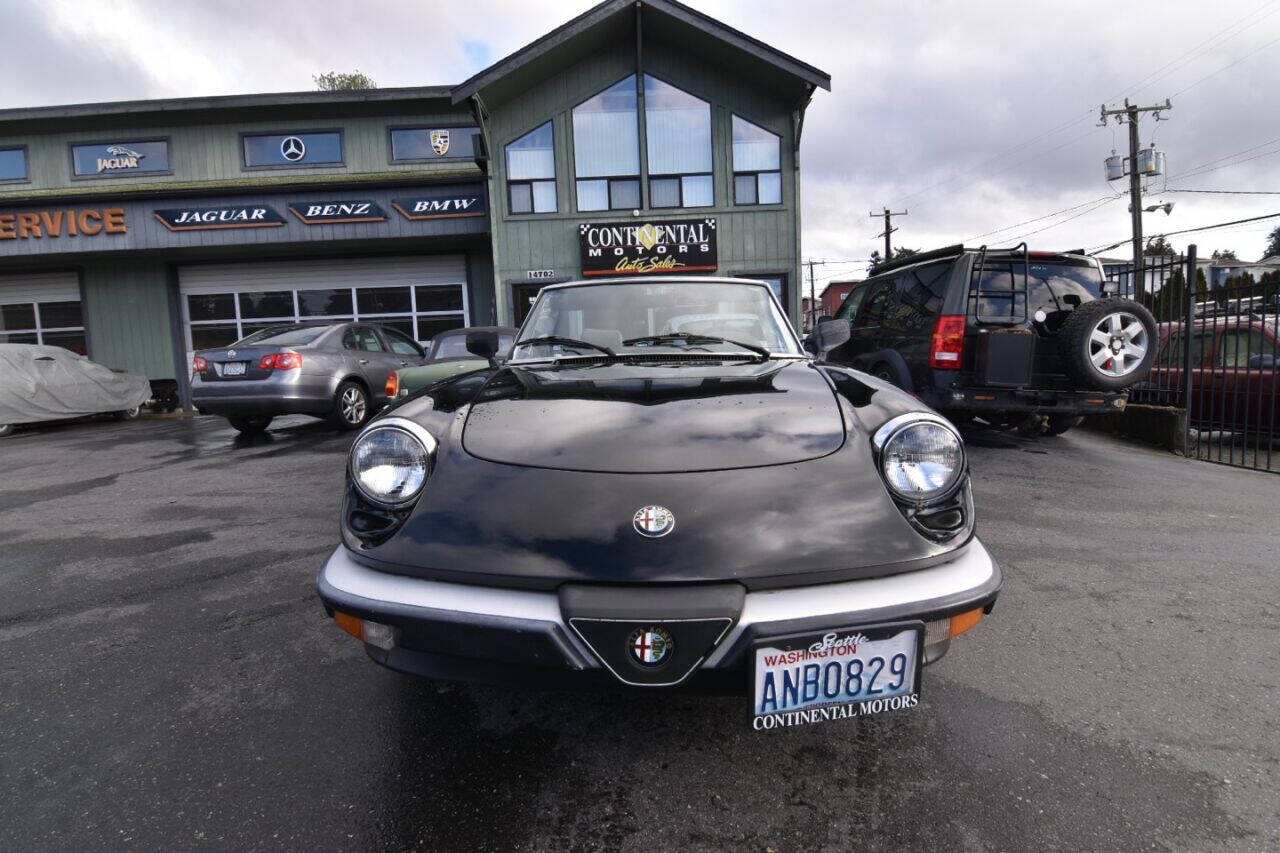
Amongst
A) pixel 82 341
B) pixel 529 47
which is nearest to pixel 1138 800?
pixel 529 47

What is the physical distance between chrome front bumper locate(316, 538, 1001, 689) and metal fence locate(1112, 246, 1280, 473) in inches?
252

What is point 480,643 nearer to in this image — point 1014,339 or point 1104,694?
point 1104,694

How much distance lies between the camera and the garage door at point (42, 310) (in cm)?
1468

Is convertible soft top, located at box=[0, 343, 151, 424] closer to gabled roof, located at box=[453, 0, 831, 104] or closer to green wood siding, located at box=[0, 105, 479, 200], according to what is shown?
green wood siding, located at box=[0, 105, 479, 200]

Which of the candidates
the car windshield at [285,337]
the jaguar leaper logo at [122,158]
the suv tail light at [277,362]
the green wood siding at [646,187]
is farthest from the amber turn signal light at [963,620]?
the jaguar leaper logo at [122,158]

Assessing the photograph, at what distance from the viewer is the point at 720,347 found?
273 centimetres

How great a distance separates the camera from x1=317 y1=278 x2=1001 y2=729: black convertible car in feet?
A: 4.84

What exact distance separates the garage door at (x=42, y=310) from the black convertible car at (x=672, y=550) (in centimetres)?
1768

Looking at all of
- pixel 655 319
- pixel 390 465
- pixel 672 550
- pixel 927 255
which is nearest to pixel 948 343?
pixel 927 255

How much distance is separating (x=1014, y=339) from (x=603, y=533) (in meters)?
5.25

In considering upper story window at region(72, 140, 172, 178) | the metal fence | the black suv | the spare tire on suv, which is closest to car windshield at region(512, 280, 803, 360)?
the black suv

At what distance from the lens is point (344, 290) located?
47.3 ft

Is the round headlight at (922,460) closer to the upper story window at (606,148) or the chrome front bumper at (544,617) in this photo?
the chrome front bumper at (544,617)

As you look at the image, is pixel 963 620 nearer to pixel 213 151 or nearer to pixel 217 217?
pixel 217 217
